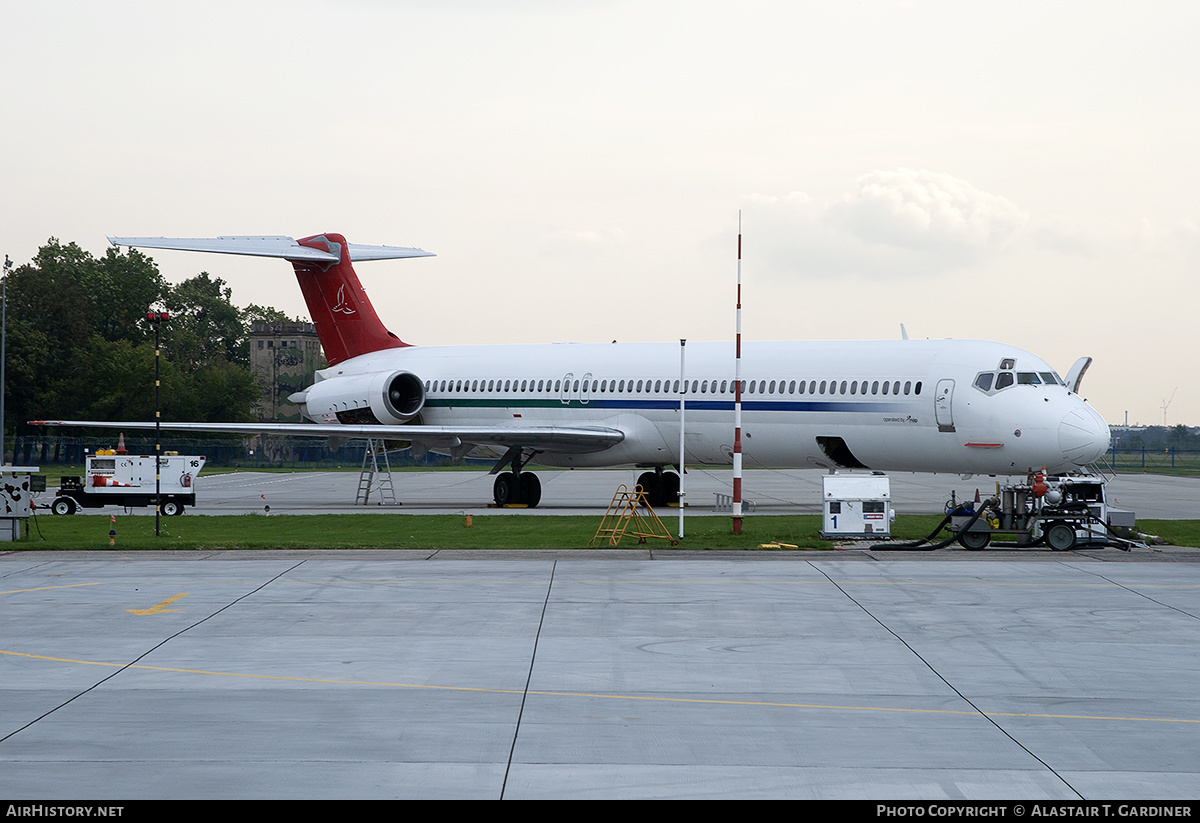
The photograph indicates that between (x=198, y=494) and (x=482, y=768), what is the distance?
106ft

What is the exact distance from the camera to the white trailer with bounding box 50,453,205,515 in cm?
2697

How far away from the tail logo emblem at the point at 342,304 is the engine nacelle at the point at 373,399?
2.54 metres

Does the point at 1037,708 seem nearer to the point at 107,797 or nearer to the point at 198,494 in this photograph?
the point at 107,797

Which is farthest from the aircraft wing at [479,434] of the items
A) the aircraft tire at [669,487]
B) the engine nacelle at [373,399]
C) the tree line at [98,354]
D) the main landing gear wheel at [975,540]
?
the tree line at [98,354]

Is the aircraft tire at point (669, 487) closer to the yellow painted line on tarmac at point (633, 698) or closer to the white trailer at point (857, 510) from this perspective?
the white trailer at point (857, 510)

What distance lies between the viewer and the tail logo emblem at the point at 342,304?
34.2m

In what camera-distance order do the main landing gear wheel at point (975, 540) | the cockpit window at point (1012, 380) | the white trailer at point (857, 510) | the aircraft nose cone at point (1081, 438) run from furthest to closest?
the cockpit window at point (1012, 380) < the aircraft nose cone at point (1081, 438) < the white trailer at point (857, 510) < the main landing gear wheel at point (975, 540)

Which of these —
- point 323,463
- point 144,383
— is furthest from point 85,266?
point 323,463

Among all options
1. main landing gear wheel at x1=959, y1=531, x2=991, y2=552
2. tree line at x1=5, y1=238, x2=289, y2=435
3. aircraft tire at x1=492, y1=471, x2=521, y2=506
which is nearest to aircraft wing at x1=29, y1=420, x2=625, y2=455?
aircraft tire at x1=492, y1=471, x2=521, y2=506

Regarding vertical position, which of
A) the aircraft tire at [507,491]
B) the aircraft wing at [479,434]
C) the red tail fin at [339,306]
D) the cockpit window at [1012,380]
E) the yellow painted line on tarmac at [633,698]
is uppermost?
the red tail fin at [339,306]

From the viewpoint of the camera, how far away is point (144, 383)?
7369 centimetres

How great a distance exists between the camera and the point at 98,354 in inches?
3007

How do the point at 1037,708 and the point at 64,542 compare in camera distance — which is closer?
the point at 1037,708

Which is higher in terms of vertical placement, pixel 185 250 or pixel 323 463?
pixel 185 250
